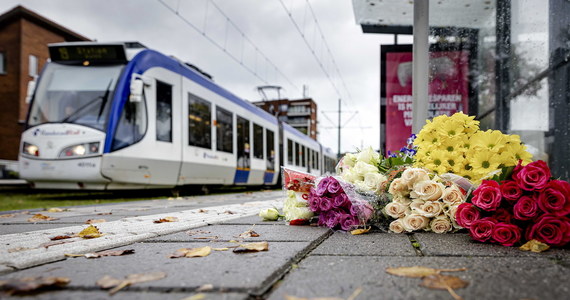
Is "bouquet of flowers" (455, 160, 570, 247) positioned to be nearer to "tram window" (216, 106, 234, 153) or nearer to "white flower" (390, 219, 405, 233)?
"white flower" (390, 219, 405, 233)

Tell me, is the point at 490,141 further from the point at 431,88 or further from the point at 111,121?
the point at 111,121

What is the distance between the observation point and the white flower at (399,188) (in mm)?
2568

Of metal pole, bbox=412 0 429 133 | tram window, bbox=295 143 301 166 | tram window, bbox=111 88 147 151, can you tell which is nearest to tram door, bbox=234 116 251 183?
tram window, bbox=111 88 147 151

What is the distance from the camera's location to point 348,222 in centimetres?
267

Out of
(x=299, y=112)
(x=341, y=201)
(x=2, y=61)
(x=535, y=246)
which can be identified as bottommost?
(x=535, y=246)

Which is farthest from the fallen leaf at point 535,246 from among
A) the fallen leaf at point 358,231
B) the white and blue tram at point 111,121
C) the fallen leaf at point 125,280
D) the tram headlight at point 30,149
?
the tram headlight at point 30,149

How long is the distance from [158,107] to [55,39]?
24140 millimetres

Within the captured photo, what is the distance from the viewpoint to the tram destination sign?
7988mm

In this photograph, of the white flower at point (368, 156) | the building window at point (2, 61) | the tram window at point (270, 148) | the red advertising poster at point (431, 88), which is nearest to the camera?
the white flower at point (368, 156)

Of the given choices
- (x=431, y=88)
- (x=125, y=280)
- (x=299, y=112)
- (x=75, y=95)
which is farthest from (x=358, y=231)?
(x=299, y=112)

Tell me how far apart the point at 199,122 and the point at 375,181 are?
24.7 ft

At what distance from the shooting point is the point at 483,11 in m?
4.62

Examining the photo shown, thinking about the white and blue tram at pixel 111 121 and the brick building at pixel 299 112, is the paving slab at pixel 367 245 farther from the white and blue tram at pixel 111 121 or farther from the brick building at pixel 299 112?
the brick building at pixel 299 112

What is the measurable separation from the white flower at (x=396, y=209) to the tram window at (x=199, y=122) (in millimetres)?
7266
